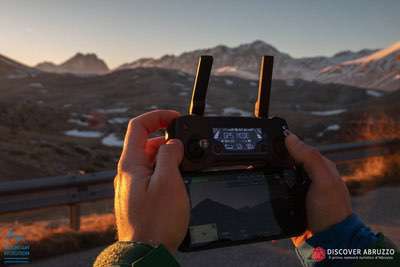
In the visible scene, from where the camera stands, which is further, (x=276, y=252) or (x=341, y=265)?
(x=276, y=252)

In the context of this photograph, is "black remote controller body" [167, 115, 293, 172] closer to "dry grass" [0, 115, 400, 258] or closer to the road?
the road

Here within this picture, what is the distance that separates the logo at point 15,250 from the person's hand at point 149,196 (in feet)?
11.9

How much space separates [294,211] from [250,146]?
337mm

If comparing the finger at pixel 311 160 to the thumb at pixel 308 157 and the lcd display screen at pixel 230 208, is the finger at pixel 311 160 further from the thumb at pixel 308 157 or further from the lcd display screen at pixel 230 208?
the lcd display screen at pixel 230 208

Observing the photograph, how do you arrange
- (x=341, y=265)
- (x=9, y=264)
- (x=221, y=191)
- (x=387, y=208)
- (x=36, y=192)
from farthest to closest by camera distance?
1. (x=387, y=208)
2. (x=36, y=192)
3. (x=9, y=264)
4. (x=221, y=191)
5. (x=341, y=265)

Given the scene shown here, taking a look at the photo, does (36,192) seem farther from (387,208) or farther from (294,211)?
(387,208)

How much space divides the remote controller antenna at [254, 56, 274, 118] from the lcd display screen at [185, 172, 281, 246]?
0.29 metres

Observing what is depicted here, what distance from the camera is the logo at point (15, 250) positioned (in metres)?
4.65

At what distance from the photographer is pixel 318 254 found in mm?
1801

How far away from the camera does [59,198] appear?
18.4ft

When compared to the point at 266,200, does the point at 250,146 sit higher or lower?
higher

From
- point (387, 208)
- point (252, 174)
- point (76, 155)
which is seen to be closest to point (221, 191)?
point (252, 174)

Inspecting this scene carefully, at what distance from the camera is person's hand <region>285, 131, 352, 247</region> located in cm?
183

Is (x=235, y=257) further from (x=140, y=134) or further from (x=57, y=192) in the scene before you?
(x=140, y=134)
